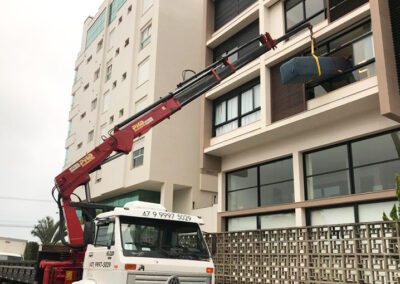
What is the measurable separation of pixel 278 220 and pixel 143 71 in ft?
60.2

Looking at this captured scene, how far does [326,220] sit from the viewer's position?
13336 millimetres

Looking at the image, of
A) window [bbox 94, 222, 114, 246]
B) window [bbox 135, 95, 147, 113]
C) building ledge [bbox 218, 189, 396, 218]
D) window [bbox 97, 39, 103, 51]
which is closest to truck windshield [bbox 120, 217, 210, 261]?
window [bbox 94, 222, 114, 246]

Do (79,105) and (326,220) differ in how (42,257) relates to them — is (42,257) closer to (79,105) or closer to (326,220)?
(326,220)

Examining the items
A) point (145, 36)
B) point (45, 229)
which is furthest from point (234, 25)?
point (45, 229)

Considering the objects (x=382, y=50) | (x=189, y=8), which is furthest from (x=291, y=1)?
(x=189, y=8)

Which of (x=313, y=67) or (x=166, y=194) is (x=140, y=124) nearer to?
(x=313, y=67)

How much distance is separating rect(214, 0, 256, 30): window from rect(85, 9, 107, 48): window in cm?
2408

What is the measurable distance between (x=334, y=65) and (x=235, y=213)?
6953 millimetres

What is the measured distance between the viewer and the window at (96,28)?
42281 mm

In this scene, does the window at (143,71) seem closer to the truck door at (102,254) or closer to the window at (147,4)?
the window at (147,4)

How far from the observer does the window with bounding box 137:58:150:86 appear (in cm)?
2975

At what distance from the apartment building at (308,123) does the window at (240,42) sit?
6 centimetres

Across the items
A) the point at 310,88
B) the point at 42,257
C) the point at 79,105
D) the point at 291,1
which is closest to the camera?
the point at 42,257

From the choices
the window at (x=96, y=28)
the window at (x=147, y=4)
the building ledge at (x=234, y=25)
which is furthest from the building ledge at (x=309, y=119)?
the window at (x=96, y=28)
